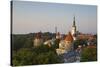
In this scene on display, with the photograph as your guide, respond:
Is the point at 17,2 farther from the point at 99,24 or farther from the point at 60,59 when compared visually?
the point at 99,24

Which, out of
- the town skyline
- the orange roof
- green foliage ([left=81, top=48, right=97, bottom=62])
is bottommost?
green foliage ([left=81, top=48, right=97, bottom=62])

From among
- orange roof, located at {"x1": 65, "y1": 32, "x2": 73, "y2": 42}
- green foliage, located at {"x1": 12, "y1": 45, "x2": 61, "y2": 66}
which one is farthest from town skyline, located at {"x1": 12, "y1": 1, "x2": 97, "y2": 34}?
green foliage, located at {"x1": 12, "y1": 45, "x2": 61, "y2": 66}

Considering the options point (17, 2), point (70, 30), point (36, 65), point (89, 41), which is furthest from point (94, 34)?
point (17, 2)

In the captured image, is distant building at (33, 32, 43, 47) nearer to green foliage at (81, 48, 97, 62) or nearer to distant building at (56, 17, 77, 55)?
distant building at (56, 17, 77, 55)

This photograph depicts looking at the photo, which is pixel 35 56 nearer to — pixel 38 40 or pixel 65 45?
pixel 38 40

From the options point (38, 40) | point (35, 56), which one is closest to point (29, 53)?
point (35, 56)
